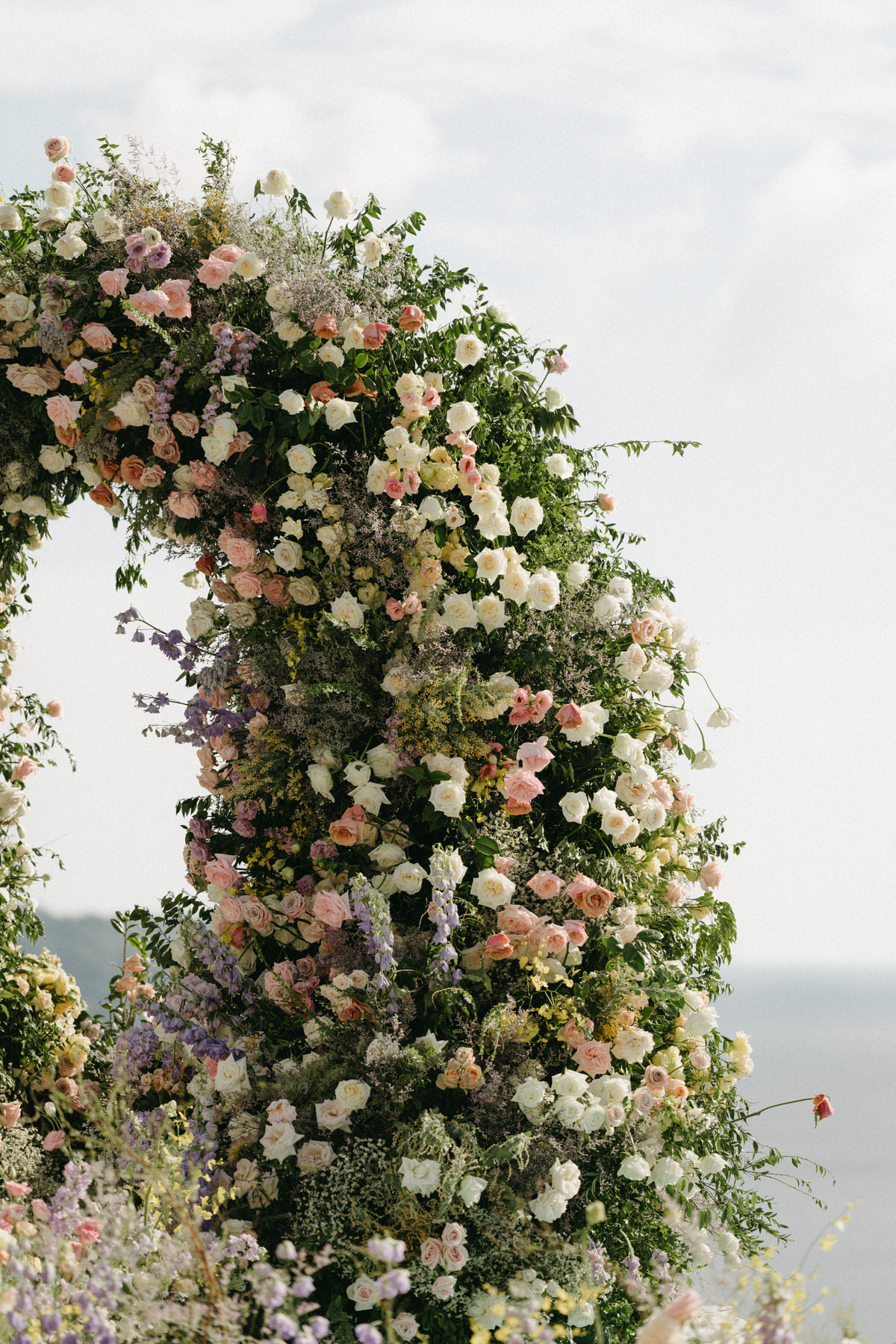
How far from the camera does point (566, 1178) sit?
2779 millimetres

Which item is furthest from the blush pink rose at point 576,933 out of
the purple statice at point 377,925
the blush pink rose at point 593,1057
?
the purple statice at point 377,925

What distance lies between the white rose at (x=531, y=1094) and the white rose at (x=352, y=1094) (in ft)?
1.32

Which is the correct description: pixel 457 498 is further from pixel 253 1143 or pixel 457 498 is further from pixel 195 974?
pixel 253 1143

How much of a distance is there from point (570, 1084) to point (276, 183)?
9.63ft

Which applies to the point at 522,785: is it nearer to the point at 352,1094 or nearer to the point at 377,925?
the point at 377,925

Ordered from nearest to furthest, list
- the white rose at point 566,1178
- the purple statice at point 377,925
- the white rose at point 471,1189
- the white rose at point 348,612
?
the white rose at point 471,1189
the white rose at point 566,1178
the purple statice at point 377,925
the white rose at point 348,612

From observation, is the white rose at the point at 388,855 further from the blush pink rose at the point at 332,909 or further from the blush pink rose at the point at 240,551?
the blush pink rose at the point at 240,551

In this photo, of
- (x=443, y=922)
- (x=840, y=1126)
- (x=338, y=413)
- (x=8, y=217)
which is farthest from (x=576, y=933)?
(x=840, y=1126)

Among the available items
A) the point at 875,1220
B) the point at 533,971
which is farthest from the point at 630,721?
the point at 875,1220

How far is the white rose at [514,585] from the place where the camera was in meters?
3.29

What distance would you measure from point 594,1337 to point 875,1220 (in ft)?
183

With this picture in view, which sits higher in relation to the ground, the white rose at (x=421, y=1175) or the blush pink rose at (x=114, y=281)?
the blush pink rose at (x=114, y=281)

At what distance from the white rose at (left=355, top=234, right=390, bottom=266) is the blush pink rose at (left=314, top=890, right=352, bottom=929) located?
2007 millimetres

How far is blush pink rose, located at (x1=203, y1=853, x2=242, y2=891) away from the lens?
338 cm
